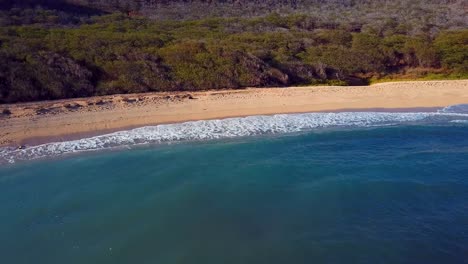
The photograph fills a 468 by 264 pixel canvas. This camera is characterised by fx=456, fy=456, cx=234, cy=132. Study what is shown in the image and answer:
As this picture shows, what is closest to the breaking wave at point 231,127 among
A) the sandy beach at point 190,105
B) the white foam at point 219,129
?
the white foam at point 219,129

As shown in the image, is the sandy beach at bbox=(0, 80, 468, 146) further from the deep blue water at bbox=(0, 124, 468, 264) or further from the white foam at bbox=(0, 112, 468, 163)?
the deep blue water at bbox=(0, 124, 468, 264)

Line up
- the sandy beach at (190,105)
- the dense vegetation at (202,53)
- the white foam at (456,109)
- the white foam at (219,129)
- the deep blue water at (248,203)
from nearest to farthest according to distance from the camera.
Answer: the deep blue water at (248,203) < the white foam at (219,129) < the sandy beach at (190,105) < the white foam at (456,109) < the dense vegetation at (202,53)

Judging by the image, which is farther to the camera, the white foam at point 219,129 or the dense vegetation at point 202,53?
the dense vegetation at point 202,53

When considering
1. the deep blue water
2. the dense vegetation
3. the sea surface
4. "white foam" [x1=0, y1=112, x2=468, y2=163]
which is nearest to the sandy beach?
"white foam" [x1=0, y1=112, x2=468, y2=163]

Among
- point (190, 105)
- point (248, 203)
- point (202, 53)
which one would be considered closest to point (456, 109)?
point (190, 105)

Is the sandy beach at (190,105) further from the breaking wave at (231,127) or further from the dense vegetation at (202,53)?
the dense vegetation at (202,53)
